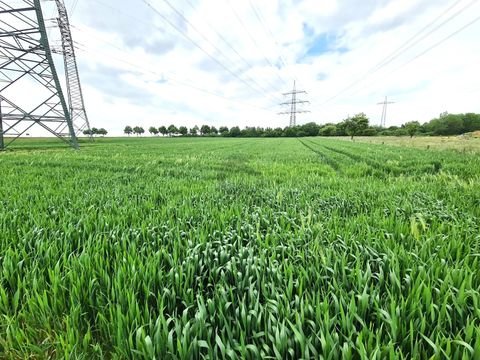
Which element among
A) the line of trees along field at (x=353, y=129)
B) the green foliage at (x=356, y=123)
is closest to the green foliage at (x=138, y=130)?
the line of trees along field at (x=353, y=129)

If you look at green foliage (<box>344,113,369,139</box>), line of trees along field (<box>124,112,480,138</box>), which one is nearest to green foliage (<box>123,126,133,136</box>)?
line of trees along field (<box>124,112,480,138</box>)

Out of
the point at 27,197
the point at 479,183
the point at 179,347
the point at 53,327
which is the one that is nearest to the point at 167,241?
the point at 53,327

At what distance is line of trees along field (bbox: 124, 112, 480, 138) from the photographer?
78625 millimetres

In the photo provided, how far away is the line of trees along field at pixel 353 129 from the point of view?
78.6 metres

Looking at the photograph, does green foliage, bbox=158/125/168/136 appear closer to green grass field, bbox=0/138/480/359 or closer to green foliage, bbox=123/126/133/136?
green foliage, bbox=123/126/133/136

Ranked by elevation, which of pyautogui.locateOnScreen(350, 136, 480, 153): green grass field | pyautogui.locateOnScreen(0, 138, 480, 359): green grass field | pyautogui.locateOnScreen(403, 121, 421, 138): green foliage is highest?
pyautogui.locateOnScreen(403, 121, 421, 138): green foliage

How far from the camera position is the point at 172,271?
1729 millimetres

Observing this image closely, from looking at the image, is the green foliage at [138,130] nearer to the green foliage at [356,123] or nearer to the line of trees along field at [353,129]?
the line of trees along field at [353,129]

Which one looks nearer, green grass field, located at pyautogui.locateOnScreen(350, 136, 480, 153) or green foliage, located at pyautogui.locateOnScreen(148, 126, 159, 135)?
green grass field, located at pyautogui.locateOnScreen(350, 136, 480, 153)

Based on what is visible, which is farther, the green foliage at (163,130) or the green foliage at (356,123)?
the green foliage at (163,130)

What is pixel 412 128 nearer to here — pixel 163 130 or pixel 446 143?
pixel 446 143

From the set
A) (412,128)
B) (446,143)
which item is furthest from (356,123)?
(446,143)

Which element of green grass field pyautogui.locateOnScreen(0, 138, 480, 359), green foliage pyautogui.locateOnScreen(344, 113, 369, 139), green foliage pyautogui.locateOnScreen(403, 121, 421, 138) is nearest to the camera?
green grass field pyautogui.locateOnScreen(0, 138, 480, 359)

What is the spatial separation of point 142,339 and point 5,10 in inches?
905
